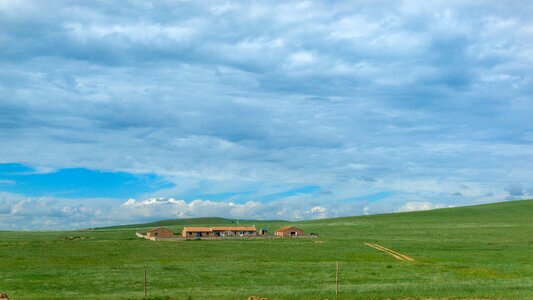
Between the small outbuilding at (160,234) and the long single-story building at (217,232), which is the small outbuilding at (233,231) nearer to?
the long single-story building at (217,232)

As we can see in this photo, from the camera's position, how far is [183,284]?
157 feet

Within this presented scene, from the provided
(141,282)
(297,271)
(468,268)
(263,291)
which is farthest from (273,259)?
(263,291)

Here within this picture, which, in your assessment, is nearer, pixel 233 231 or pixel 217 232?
pixel 217 232

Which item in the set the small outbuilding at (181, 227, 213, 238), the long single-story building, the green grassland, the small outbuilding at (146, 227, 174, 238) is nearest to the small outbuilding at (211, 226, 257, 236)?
the long single-story building

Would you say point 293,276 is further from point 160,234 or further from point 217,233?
point 217,233

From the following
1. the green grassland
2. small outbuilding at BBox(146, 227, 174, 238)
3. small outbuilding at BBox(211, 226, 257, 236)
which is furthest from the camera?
small outbuilding at BBox(211, 226, 257, 236)

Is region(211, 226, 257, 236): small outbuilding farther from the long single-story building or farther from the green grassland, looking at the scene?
the green grassland

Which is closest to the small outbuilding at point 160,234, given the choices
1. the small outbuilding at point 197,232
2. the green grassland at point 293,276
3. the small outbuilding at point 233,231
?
the small outbuilding at point 197,232

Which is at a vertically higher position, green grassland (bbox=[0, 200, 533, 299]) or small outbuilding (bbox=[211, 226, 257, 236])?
small outbuilding (bbox=[211, 226, 257, 236])

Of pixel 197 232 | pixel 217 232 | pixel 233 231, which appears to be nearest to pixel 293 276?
pixel 197 232

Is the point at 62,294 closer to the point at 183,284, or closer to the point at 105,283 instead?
the point at 105,283

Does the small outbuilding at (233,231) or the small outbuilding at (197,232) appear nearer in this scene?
the small outbuilding at (197,232)

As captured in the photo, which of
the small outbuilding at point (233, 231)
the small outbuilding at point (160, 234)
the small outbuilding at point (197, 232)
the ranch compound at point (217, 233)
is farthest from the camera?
the small outbuilding at point (233, 231)

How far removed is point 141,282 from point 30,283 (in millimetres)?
9634
